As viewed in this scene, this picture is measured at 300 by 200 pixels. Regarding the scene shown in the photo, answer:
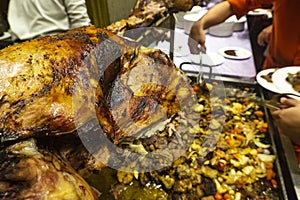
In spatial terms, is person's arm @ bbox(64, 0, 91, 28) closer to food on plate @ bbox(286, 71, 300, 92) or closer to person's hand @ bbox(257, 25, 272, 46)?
food on plate @ bbox(286, 71, 300, 92)

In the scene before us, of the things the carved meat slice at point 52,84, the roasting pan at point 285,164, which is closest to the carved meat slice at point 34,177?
the carved meat slice at point 52,84

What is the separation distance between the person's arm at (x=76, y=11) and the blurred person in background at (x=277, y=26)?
0.78 m

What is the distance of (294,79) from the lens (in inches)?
62.1

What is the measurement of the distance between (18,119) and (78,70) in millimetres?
212

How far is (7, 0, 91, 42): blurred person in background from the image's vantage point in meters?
2.06

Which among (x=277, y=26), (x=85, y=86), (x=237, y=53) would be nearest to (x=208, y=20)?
(x=277, y=26)

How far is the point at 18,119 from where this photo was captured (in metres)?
0.75

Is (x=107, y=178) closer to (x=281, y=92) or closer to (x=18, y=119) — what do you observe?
(x=18, y=119)

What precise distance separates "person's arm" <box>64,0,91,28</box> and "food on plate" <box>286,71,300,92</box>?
4.62ft

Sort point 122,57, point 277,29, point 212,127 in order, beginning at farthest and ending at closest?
1. point 277,29
2. point 212,127
3. point 122,57

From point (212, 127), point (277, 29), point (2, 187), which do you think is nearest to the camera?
point (2, 187)

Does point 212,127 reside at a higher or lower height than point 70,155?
lower

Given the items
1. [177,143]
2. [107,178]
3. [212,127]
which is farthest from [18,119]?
[212,127]

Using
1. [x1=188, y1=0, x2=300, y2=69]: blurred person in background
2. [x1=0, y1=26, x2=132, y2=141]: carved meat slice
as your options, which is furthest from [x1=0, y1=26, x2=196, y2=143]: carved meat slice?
[x1=188, y1=0, x2=300, y2=69]: blurred person in background
